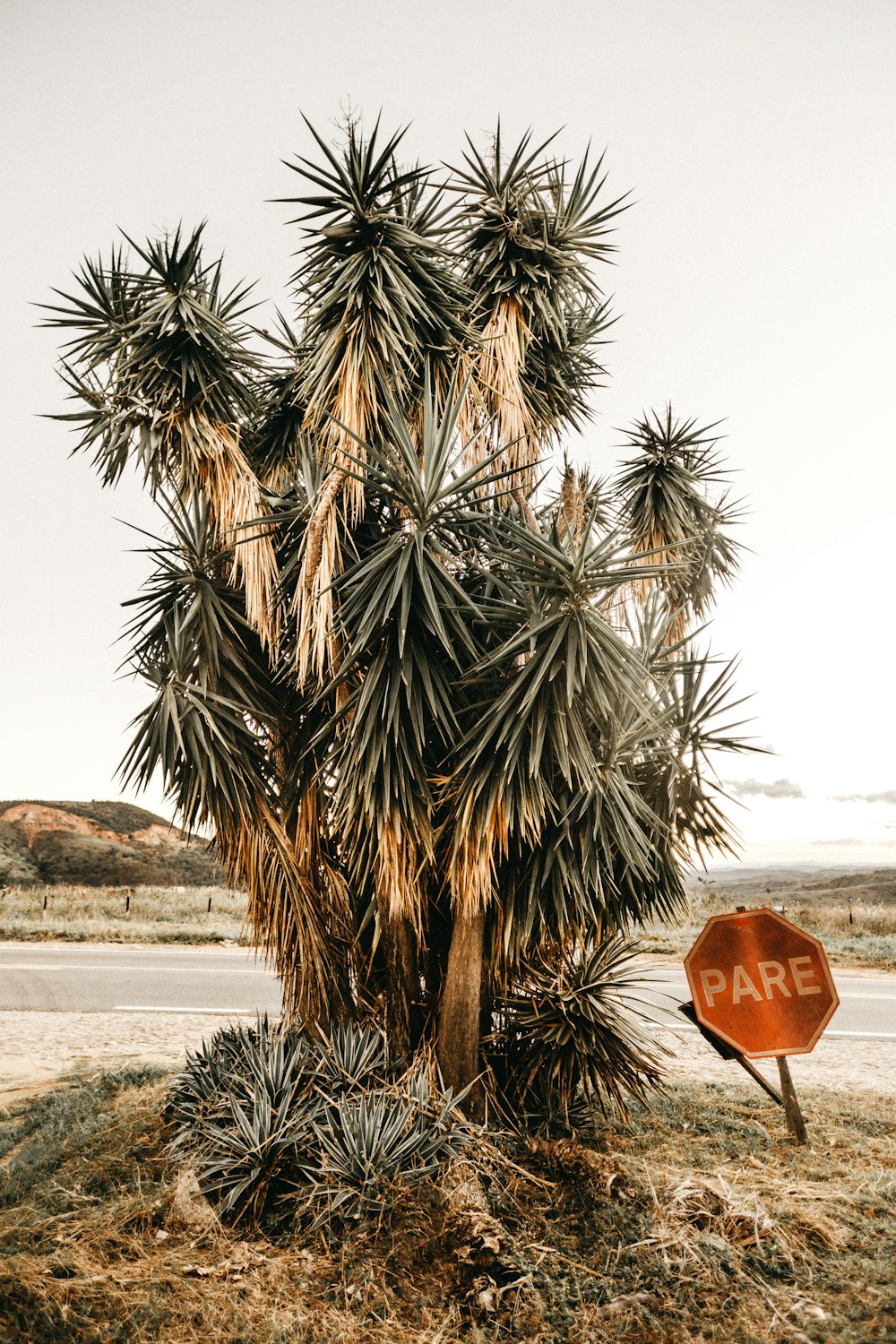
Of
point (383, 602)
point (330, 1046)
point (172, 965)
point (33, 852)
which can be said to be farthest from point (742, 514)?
point (33, 852)

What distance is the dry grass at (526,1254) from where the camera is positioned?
325cm

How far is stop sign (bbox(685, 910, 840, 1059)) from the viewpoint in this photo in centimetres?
474

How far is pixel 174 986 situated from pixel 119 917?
719 centimetres

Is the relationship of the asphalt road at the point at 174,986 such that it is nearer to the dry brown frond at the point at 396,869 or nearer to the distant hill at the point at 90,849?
the dry brown frond at the point at 396,869

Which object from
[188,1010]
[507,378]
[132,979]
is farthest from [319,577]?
[132,979]

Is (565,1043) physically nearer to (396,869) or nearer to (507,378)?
(396,869)

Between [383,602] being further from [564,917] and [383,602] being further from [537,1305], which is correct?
[537,1305]

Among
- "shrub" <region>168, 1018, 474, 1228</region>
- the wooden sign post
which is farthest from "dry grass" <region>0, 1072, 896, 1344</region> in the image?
the wooden sign post

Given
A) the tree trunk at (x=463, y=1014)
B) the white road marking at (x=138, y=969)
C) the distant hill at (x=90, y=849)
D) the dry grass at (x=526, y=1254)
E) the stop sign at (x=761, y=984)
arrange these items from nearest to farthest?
the dry grass at (x=526, y=1254) < the stop sign at (x=761, y=984) < the tree trunk at (x=463, y=1014) < the white road marking at (x=138, y=969) < the distant hill at (x=90, y=849)

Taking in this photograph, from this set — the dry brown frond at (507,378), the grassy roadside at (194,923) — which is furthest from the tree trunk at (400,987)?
the grassy roadside at (194,923)

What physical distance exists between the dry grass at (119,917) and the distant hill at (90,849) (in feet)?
21.9

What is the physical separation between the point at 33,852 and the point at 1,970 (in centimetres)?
2281

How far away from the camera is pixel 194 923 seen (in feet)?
54.1

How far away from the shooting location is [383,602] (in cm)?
449
